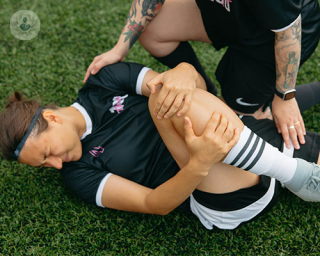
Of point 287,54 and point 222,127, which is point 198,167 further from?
point 287,54

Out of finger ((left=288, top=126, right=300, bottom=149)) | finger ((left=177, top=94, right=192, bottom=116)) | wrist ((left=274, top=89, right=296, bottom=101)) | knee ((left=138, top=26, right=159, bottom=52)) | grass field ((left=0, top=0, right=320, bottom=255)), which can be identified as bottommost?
grass field ((left=0, top=0, right=320, bottom=255))

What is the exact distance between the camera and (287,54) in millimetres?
1614

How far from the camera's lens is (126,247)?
1.90 metres

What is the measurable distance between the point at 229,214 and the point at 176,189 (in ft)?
1.05

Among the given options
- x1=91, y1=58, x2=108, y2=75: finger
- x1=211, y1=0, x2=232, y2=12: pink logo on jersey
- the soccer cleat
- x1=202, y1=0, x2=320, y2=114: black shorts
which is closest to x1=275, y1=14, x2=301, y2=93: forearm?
x1=202, y1=0, x2=320, y2=114: black shorts

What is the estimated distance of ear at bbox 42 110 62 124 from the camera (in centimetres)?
177

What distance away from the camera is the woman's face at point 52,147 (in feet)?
5.55

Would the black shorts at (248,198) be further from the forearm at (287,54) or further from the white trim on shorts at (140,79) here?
the white trim on shorts at (140,79)

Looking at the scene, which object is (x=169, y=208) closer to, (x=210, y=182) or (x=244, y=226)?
(x=210, y=182)

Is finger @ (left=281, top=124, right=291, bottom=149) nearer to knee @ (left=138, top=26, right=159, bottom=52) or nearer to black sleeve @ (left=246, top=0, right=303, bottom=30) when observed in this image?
black sleeve @ (left=246, top=0, right=303, bottom=30)

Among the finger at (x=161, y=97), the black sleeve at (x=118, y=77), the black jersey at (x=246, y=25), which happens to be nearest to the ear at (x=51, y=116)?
the black sleeve at (x=118, y=77)

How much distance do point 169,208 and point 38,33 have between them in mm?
1908

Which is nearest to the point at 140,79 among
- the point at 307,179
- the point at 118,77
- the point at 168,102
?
the point at 118,77

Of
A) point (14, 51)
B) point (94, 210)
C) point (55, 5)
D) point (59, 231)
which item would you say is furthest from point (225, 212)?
point (55, 5)
